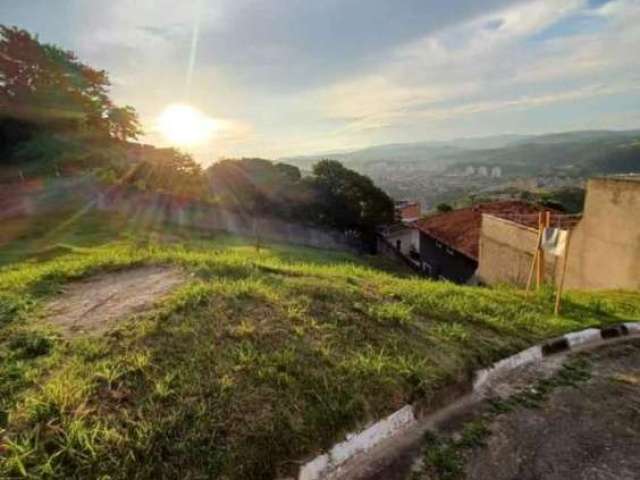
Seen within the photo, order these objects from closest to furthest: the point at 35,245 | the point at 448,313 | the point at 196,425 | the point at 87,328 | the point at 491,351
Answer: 1. the point at 196,425
2. the point at 87,328
3. the point at 491,351
4. the point at 448,313
5. the point at 35,245

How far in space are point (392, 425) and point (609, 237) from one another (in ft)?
29.0

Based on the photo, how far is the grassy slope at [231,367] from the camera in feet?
8.73

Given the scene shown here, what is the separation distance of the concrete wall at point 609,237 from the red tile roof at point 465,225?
5.34m

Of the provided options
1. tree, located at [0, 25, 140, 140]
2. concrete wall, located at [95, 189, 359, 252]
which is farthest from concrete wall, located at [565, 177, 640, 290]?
tree, located at [0, 25, 140, 140]

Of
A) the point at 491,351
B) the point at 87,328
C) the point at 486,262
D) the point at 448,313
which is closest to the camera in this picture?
the point at 87,328

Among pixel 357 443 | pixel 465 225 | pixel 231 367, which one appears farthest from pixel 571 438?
pixel 465 225

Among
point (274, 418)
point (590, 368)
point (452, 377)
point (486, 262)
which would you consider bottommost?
point (486, 262)

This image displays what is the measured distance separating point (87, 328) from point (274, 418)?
2.41 m

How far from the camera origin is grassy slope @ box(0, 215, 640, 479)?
266 cm

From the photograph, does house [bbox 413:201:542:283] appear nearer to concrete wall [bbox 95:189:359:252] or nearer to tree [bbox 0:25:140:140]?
concrete wall [bbox 95:189:359:252]

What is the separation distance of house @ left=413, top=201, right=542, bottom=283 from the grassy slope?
1054cm

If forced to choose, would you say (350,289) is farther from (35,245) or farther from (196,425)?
(35,245)

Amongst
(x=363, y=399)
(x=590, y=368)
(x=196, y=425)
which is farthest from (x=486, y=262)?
(x=196, y=425)

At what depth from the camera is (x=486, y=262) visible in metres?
14.3
